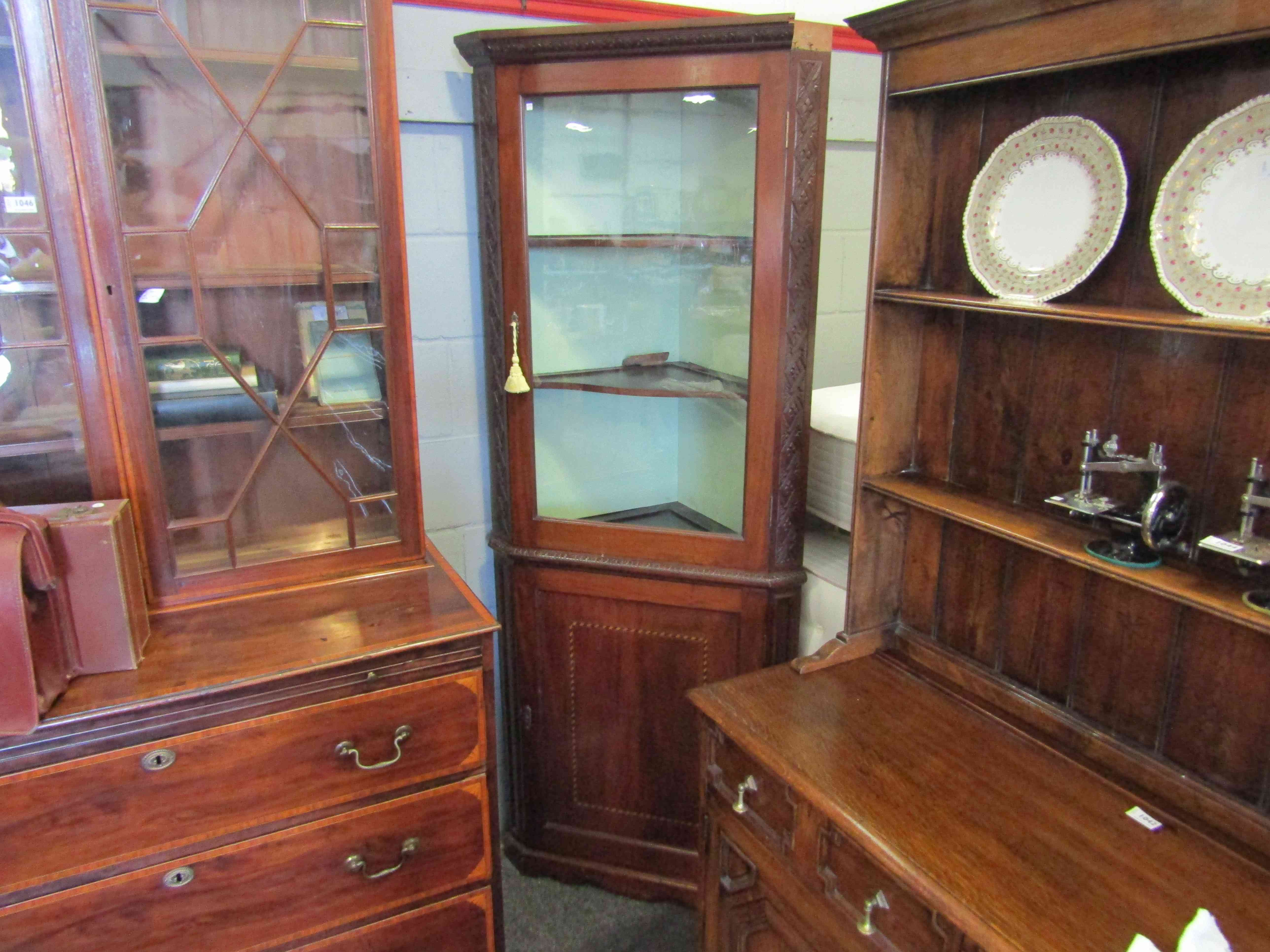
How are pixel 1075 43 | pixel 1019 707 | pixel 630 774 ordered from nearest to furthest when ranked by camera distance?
pixel 1075 43 → pixel 1019 707 → pixel 630 774

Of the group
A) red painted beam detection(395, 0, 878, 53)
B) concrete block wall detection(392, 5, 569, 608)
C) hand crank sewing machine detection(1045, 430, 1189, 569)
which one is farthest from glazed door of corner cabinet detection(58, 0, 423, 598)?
hand crank sewing machine detection(1045, 430, 1189, 569)

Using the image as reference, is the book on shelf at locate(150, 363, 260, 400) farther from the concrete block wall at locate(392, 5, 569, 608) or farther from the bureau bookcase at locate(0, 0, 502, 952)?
the concrete block wall at locate(392, 5, 569, 608)

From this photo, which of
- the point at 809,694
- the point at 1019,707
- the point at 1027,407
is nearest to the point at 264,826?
the point at 809,694

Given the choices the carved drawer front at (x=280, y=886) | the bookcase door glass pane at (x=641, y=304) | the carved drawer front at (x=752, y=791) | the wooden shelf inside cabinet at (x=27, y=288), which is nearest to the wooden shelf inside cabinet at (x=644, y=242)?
the bookcase door glass pane at (x=641, y=304)

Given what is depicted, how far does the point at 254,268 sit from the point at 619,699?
1148 mm

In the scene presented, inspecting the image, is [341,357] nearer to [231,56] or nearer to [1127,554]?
[231,56]

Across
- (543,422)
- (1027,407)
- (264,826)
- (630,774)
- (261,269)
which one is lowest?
(630,774)

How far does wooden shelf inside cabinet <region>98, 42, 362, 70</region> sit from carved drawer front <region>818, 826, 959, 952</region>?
4.75ft

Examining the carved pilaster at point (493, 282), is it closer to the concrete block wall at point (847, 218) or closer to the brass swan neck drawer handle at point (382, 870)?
the brass swan neck drawer handle at point (382, 870)

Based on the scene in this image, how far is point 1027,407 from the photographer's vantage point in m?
1.38

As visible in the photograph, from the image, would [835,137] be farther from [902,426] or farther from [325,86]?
[325,86]

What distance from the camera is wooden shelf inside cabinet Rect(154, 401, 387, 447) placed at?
1512 millimetres

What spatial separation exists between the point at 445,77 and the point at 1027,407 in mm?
1317

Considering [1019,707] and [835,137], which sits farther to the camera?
[835,137]
